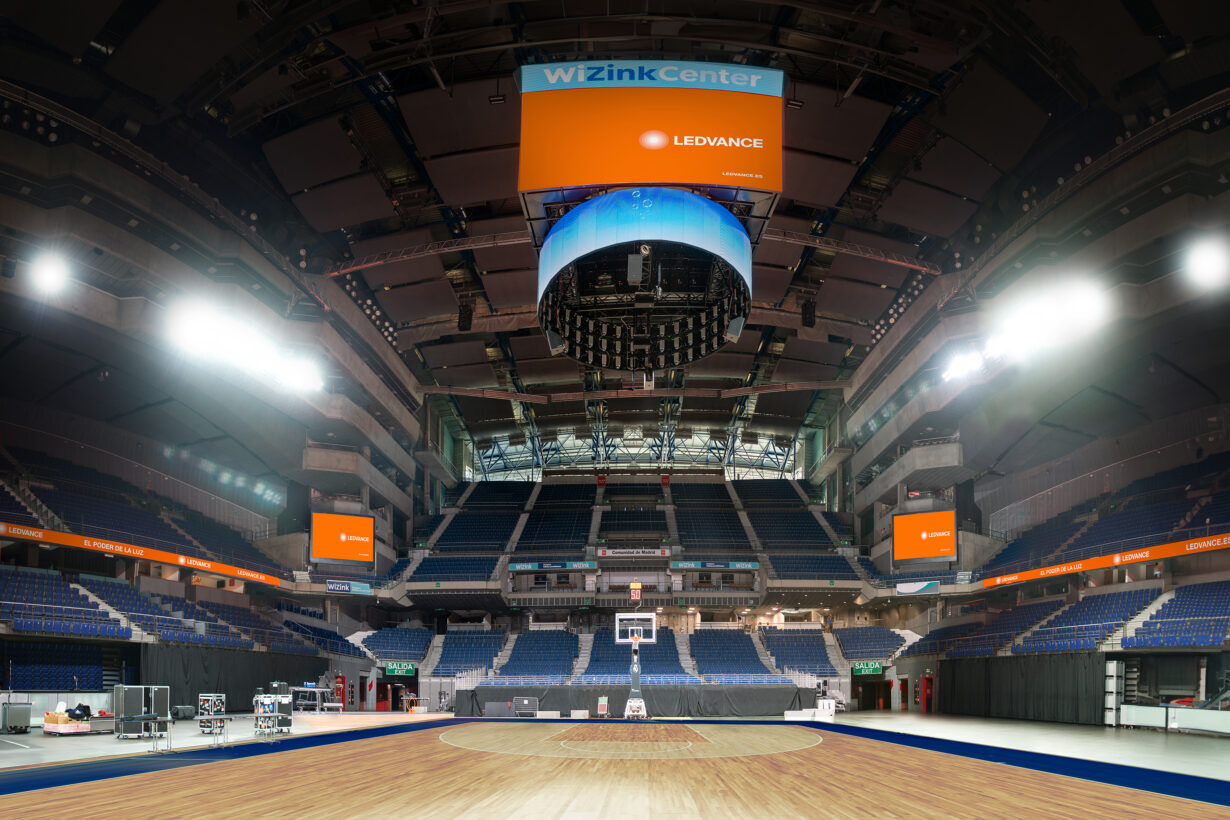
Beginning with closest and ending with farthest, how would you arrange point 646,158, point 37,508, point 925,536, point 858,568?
1. point 646,158
2. point 37,508
3. point 925,536
4. point 858,568

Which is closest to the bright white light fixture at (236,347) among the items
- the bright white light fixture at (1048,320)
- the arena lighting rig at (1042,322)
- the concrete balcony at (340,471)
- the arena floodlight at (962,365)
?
the concrete balcony at (340,471)

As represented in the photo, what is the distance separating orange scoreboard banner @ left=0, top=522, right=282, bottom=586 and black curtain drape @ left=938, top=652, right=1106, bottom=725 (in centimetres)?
2817

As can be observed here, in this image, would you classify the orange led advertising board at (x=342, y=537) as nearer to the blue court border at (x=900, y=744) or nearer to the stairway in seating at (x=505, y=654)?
the stairway in seating at (x=505, y=654)

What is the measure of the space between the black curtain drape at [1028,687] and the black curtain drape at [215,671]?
83.4 feet

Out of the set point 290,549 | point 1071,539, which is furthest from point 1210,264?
point 290,549

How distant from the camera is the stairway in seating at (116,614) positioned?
2500 cm

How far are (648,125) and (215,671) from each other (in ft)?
71.6

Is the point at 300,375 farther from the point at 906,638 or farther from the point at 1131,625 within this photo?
the point at 906,638

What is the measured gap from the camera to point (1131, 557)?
2800 centimetres

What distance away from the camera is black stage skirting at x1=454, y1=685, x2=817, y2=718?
31.8m

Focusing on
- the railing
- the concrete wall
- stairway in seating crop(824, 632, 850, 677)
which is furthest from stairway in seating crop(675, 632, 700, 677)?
the railing

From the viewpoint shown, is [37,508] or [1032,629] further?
[1032,629]

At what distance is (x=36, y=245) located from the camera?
71.3 ft

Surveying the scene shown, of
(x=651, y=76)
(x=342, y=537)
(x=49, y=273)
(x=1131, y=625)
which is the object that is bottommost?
(x=1131, y=625)
